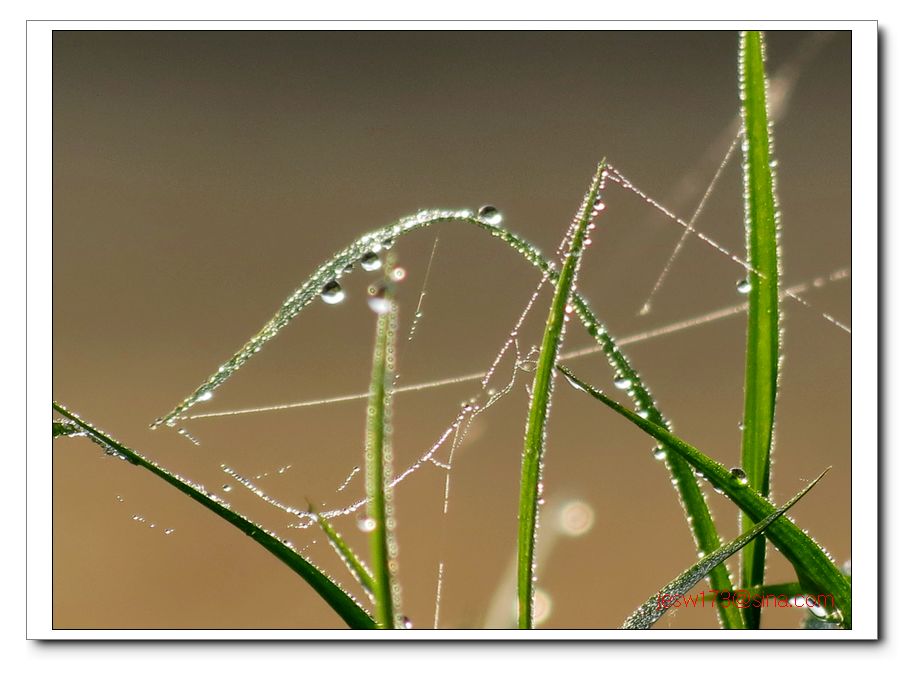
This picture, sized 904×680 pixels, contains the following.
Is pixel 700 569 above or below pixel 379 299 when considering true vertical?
below

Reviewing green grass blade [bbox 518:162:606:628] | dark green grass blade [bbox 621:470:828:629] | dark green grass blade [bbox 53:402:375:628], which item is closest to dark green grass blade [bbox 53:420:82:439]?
dark green grass blade [bbox 53:402:375:628]

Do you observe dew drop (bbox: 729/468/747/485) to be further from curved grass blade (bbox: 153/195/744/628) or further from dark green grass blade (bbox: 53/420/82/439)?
dark green grass blade (bbox: 53/420/82/439)

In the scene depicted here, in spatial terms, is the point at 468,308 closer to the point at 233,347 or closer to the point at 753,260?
the point at 233,347

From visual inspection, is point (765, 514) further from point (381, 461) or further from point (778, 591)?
point (381, 461)

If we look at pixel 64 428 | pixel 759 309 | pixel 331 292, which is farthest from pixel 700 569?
pixel 64 428
